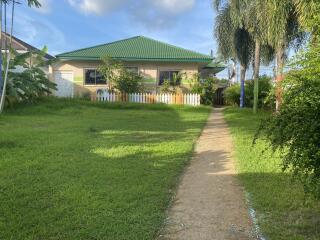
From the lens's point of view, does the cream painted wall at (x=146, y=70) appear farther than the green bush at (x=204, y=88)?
Yes

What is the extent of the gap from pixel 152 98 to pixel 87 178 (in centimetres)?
1996

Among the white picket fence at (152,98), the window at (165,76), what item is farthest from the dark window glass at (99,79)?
the window at (165,76)

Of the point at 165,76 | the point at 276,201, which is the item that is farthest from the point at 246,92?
the point at 276,201

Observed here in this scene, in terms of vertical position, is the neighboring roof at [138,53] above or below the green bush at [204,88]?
above

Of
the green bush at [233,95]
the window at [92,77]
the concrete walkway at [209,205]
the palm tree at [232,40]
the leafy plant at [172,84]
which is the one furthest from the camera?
the green bush at [233,95]

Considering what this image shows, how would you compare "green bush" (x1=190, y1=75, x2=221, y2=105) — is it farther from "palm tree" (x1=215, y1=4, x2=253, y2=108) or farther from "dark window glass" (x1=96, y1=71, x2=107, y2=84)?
"dark window glass" (x1=96, y1=71, x2=107, y2=84)

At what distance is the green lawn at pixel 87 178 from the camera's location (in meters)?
5.66

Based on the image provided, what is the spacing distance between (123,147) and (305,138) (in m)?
6.25

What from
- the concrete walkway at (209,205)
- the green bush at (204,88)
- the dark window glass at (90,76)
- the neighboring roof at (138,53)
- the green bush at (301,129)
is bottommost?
the concrete walkway at (209,205)

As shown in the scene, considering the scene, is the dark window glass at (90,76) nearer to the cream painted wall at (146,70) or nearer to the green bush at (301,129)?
the cream painted wall at (146,70)

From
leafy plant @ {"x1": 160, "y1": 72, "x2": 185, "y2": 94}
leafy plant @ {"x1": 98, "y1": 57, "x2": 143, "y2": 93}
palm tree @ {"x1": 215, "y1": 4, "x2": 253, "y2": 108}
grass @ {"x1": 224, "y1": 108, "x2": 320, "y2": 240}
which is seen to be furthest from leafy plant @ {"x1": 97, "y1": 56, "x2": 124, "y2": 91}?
grass @ {"x1": 224, "y1": 108, "x2": 320, "y2": 240}

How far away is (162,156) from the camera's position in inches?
406

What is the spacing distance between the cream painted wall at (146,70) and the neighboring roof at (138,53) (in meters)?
0.64

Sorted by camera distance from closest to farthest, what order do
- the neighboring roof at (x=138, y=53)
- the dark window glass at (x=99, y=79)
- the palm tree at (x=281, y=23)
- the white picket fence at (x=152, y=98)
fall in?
the palm tree at (x=281, y=23) → the white picket fence at (x=152, y=98) → the neighboring roof at (x=138, y=53) → the dark window glass at (x=99, y=79)
